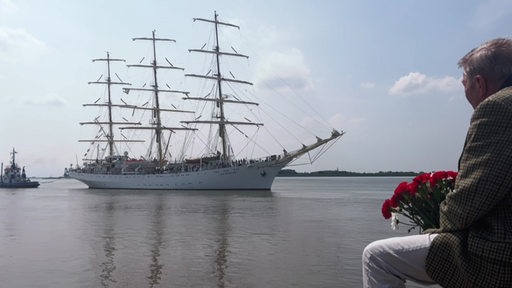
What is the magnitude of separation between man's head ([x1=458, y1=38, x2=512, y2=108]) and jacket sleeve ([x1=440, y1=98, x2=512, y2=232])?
341 millimetres

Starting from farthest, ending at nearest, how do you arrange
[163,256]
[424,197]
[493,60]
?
[163,256]
[424,197]
[493,60]

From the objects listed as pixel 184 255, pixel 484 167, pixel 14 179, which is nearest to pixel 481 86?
pixel 484 167

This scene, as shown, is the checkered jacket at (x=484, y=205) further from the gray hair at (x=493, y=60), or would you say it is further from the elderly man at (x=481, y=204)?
the gray hair at (x=493, y=60)

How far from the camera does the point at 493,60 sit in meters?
3.12

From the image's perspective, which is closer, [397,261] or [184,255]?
→ [397,261]

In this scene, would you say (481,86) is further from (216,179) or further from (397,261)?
(216,179)

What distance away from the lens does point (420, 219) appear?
4.07 m

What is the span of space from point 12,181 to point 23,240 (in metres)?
89.9

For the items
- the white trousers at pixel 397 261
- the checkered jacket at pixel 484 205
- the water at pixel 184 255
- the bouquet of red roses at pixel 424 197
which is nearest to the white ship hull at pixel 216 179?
the water at pixel 184 255

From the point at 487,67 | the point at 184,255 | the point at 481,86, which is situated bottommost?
the point at 184,255

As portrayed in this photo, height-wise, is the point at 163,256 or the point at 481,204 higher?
the point at 481,204

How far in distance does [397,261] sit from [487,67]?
1298 mm

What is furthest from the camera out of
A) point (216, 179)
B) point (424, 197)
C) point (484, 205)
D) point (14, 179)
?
point (14, 179)

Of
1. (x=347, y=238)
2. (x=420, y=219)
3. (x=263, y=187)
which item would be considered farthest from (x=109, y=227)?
(x=263, y=187)
